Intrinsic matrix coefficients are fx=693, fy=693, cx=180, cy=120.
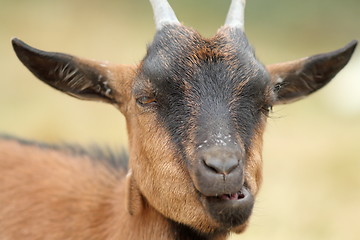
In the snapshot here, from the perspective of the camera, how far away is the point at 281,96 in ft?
21.0

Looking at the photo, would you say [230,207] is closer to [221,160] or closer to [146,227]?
[221,160]

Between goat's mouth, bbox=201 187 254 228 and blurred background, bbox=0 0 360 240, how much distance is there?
1035 millimetres

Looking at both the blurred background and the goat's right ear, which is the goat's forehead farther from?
the blurred background

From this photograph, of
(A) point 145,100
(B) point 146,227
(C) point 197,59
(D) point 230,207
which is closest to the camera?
(D) point 230,207

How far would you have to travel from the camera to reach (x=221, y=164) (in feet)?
15.5

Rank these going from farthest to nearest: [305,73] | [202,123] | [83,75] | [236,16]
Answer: [305,73] < [236,16] < [83,75] < [202,123]

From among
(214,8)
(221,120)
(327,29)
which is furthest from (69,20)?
(221,120)

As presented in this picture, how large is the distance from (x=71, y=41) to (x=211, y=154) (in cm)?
1446

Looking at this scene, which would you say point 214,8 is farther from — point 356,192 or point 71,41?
point 356,192

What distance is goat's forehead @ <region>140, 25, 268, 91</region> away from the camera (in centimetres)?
530

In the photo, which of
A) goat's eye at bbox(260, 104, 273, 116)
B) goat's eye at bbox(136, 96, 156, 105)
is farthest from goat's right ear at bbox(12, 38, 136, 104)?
goat's eye at bbox(260, 104, 273, 116)

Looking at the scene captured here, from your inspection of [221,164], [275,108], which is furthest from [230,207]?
[275,108]

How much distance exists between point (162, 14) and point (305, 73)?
144 cm

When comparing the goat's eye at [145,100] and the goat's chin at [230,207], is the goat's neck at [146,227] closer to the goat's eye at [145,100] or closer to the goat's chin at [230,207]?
the goat's chin at [230,207]
